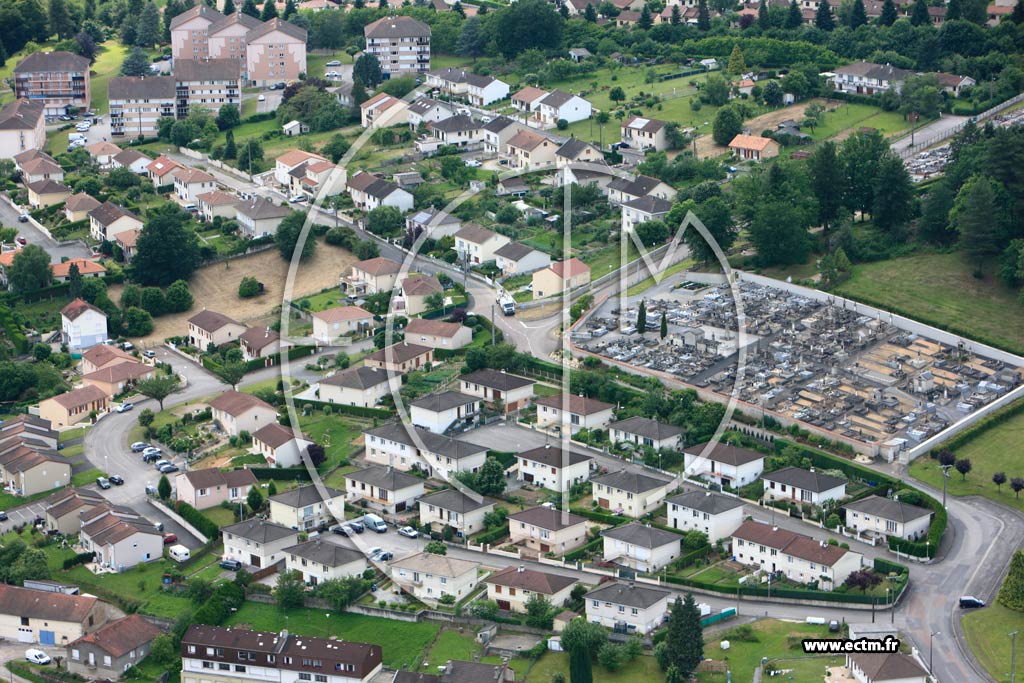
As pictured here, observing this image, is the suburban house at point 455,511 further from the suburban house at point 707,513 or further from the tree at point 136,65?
the tree at point 136,65

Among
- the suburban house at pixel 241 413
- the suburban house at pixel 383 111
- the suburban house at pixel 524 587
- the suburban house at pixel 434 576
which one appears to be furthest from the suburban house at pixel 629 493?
the suburban house at pixel 383 111

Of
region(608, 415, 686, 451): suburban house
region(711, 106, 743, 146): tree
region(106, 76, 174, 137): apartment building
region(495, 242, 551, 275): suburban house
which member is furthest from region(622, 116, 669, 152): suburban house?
region(608, 415, 686, 451): suburban house

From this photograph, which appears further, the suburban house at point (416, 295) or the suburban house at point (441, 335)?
the suburban house at point (416, 295)

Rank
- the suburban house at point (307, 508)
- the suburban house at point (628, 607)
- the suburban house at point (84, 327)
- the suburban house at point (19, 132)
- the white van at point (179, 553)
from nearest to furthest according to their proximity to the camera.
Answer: the suburban house at point (628, 607) < the white van at point (179, 553) < the suburban house at point (307, 508) < the suburban house at point (84, 327) < the suburban house at point (19, 132)

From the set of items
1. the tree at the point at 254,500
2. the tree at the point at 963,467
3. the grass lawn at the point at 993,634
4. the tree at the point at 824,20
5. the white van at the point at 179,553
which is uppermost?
the tree at the point at 824,20

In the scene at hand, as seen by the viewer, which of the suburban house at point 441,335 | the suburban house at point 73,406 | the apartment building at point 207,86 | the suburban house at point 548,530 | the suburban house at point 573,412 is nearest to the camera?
the suburban house at point 548,530

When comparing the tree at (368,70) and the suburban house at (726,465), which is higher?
the tree at (368,70)
